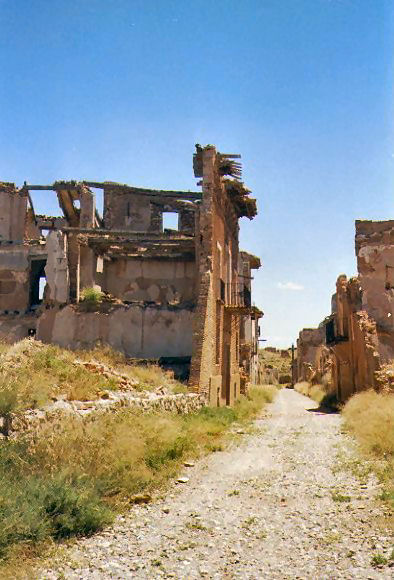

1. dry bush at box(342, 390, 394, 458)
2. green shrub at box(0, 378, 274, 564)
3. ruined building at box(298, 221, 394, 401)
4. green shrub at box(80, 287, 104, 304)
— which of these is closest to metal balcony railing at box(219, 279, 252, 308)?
ruined building at box(298, 221, 394, 401)

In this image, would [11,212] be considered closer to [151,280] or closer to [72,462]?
[151,280]

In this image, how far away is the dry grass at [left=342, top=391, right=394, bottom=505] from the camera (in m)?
9.64

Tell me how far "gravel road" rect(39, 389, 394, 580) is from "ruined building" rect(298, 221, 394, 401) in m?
12.4

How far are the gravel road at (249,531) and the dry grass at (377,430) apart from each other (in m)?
0.35

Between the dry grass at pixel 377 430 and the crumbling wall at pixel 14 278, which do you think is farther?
the crumbling wall at pixel 14 278

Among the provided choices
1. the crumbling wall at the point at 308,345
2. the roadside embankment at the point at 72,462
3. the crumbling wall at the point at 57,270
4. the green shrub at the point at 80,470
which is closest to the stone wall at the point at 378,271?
the crumbling wall at the point at 57,270

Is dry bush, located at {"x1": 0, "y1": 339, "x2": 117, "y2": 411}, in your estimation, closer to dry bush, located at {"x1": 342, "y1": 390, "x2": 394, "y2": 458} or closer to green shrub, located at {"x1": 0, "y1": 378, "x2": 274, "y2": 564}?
green shrub, located at {"x1": 0, "y1": 378, "x2": 274, "y2": 564}

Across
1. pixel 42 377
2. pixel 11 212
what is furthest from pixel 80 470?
pixel 11 212

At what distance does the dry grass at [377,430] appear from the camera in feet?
31.6

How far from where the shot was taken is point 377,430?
12766 mm

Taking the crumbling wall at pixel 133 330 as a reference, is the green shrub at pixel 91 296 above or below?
above

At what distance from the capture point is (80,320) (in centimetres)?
2208

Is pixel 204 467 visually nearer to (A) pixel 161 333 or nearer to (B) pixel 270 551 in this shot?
(B) pixel 270 551

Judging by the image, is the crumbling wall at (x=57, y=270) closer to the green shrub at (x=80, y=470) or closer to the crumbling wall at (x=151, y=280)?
the crumbling wall at (x=151, y=280)
